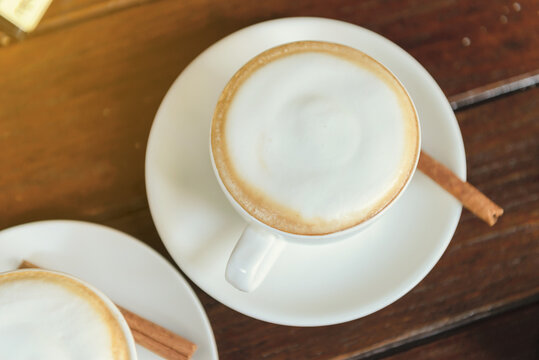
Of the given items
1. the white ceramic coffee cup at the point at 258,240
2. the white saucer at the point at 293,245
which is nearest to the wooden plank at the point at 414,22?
the white saucer at the point at 293,245

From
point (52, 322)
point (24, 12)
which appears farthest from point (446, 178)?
point (24, 12)

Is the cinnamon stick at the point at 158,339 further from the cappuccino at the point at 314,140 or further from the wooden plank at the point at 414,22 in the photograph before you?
the wooden plank at the point at 414,22

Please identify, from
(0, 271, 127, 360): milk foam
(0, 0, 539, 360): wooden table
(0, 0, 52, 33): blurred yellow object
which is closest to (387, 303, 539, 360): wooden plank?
(0, 0, 539, 360): wooden table

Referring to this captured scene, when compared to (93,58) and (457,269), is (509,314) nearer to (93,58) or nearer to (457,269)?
(457,269)

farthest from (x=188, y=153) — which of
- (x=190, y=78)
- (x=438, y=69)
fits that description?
(x=438, y=69)

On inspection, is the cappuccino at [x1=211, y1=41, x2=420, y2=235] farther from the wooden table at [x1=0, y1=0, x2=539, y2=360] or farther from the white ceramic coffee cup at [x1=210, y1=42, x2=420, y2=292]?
the wooden table at [x1=0, y1=0, x2=539, y2=360]
